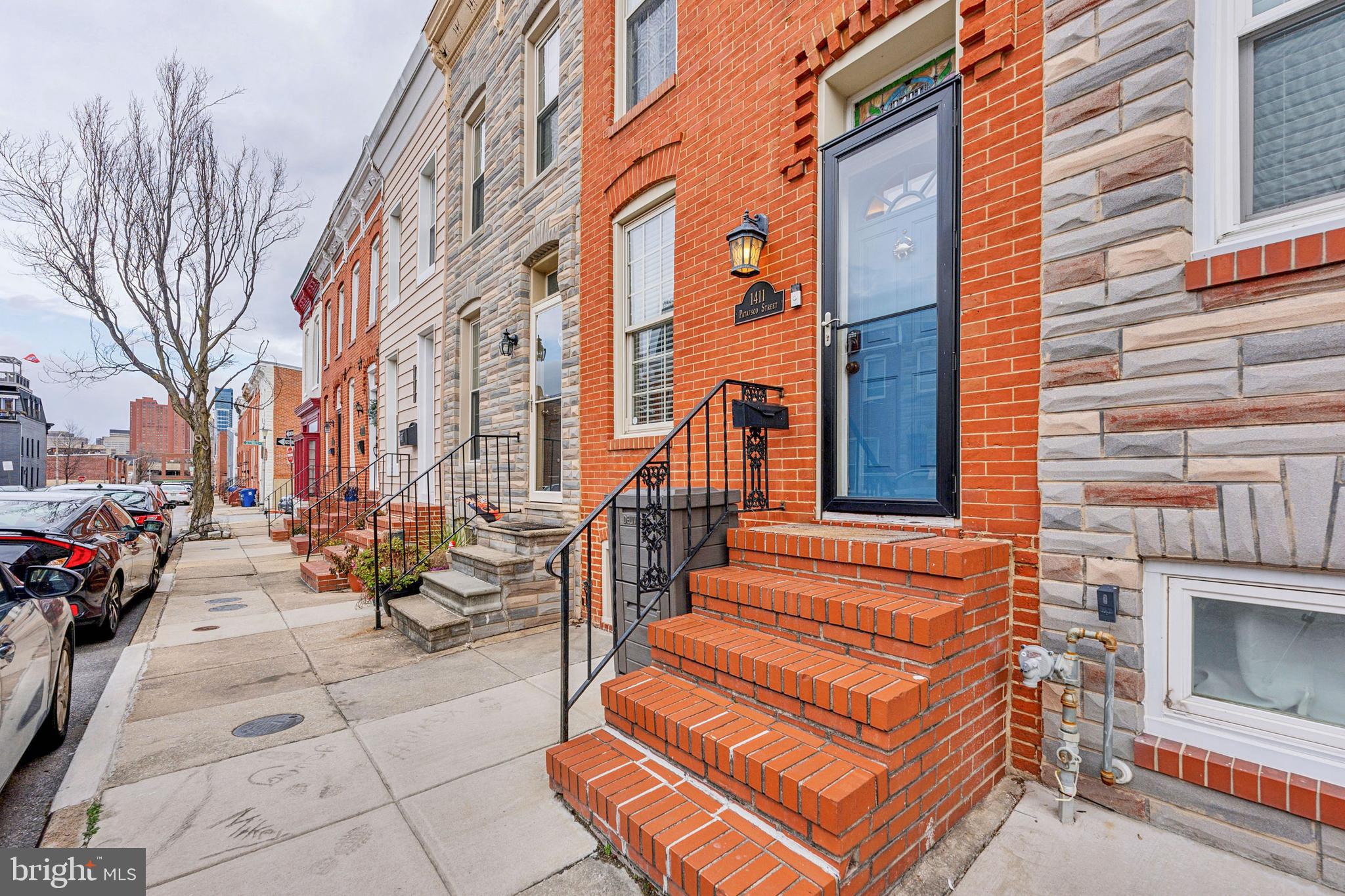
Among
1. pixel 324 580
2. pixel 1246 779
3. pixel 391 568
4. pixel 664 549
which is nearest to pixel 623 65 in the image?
pixel 664 549

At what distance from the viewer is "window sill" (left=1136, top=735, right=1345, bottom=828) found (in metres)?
1.82

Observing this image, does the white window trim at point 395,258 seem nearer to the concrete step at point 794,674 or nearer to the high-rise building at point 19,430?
the concrete step at point 794,674

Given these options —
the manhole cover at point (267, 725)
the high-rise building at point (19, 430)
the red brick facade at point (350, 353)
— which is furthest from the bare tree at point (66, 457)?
the manhole cover at point (267, 725)

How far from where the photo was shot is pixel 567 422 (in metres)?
5.73

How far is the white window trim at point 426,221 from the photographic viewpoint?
9477 millimetres

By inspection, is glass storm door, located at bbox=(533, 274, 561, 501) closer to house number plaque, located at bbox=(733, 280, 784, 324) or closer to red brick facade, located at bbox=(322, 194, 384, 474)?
house number plaque, located at bbox=(733, 280, 784, 324)

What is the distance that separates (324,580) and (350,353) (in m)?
8.31

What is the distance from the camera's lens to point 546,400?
641 cm

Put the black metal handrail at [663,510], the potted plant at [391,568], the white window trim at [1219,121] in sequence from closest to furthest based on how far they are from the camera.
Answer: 1. the white window trim at [1219,121]
2. the black metal handrail at [663,510]
3. the potted plant at [391,568]

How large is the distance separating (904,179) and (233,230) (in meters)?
14.8

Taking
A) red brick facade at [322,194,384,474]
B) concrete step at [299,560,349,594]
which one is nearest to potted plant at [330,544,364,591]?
concrete step at [299,560,349,594]

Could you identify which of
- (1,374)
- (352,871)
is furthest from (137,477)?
(352,871)

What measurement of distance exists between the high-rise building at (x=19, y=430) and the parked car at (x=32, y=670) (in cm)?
2457

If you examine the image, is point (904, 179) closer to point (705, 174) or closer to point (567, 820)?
point (705, 174)
